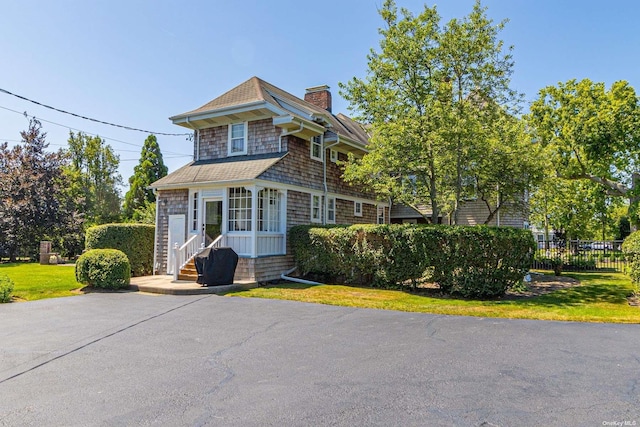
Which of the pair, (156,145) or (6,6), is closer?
(6,6)

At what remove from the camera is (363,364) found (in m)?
5.09

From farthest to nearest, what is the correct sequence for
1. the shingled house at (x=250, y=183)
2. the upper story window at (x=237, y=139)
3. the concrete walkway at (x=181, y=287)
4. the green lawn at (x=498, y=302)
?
the upper story window at (x=237, y=139), the shingled house at (x=250, y=183), the concrete walkway at (x=181, y=287), the green lawn at (x=498, y=302)

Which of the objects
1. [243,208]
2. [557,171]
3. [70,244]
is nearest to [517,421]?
[243,208]

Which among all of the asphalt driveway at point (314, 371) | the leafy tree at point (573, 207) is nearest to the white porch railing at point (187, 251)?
the asphalt driveway at point (314, 371)

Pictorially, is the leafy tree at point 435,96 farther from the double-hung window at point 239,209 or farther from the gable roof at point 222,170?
the double-hung window at point 239,209

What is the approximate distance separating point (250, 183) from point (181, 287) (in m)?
3.87

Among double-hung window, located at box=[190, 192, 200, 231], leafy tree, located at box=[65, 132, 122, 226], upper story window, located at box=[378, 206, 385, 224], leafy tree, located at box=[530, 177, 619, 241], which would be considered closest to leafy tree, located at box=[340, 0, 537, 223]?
double-hung window, located at box=[190, 192, 200, 231]

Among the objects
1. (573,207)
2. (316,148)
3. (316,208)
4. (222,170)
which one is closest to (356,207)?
(316,208)

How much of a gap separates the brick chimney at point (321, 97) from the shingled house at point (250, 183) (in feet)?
14.2

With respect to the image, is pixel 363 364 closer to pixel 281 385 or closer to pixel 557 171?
pixel 281 385

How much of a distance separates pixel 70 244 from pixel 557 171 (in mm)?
28091

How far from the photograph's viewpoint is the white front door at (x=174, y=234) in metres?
15.2

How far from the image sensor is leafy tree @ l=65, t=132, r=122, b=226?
33875mm

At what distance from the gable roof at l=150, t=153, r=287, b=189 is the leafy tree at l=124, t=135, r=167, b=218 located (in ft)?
59.3
